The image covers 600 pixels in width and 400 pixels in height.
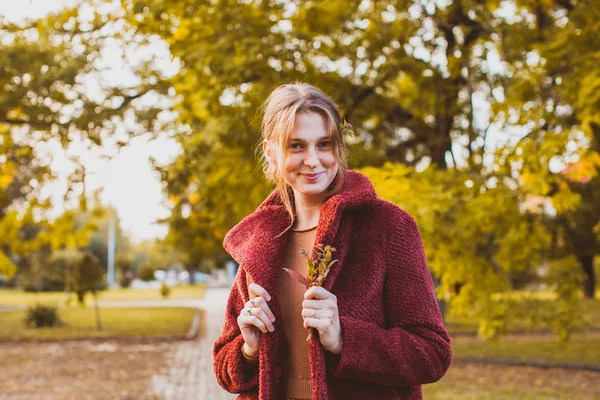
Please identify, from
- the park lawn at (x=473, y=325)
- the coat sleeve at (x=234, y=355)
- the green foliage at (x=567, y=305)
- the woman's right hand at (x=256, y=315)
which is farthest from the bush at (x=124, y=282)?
the woman's right hand at (x=256, y=315)

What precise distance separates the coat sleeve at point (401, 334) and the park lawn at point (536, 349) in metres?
11.3

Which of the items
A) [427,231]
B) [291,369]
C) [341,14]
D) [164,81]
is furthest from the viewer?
[164,81]

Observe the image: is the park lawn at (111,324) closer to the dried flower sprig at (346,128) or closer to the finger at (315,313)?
the dried flower sprig at (346,128)

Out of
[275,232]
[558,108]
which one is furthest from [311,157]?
[558,108]

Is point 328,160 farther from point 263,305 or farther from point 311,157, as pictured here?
point 263,305

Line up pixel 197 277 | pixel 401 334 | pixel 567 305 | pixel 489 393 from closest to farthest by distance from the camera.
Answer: pixel 401 334, pixel 489 393, pixel 567 305, pixel 197 277

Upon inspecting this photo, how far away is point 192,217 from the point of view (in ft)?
53.6

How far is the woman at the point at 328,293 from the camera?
1.90 meters

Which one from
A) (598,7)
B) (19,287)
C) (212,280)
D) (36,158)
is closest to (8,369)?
(36,158)

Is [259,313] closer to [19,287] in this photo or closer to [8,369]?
[8,369]

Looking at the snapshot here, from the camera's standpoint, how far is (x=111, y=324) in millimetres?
22359

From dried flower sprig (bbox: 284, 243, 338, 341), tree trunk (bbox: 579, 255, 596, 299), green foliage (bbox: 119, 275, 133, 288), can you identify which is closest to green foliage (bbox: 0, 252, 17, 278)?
dried flower sprig (bbox: 284, 243, 338, 341)

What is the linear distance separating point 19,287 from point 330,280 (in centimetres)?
5644

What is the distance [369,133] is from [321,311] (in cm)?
1168
